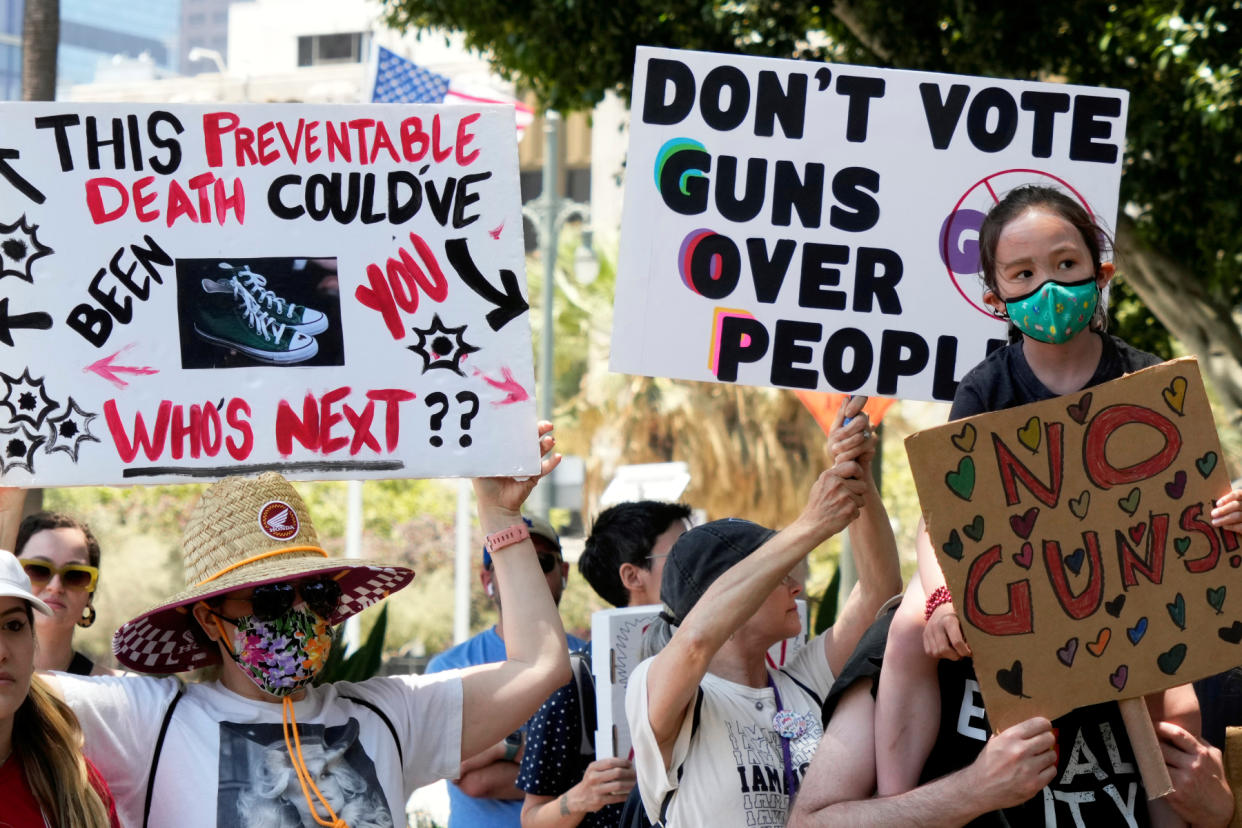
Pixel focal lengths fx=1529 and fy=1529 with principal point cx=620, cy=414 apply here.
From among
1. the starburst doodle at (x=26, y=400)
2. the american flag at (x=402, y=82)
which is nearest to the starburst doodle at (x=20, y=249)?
the starburst doodle at (x=26, y=400)

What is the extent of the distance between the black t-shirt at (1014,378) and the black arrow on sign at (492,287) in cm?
116

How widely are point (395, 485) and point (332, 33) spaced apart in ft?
114

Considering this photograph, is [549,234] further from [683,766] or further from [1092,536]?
[1092,536]

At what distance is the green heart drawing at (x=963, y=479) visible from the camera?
2770 millimetres

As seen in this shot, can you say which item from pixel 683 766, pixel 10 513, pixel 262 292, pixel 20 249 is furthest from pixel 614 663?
pixel 20 249

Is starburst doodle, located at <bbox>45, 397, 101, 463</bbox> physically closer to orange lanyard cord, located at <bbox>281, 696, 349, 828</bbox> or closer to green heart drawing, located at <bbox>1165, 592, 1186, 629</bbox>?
orange lanyard cord, located at <bbox>281, 696, 349, 828</bbox>

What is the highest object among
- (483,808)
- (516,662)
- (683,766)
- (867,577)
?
(867,577)

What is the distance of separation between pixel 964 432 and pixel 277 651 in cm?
140

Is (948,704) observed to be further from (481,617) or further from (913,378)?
(481,617)

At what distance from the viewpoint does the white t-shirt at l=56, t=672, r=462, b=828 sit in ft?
9.60

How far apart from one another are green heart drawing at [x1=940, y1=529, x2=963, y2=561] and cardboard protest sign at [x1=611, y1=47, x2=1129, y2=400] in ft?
3.52

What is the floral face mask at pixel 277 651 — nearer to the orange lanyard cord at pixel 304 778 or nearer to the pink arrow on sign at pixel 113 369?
the orange lanyard cord at pixel 304 778

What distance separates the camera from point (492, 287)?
3.71m

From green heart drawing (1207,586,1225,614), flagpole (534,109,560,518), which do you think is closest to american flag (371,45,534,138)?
flagpole (534,109,560,518)
